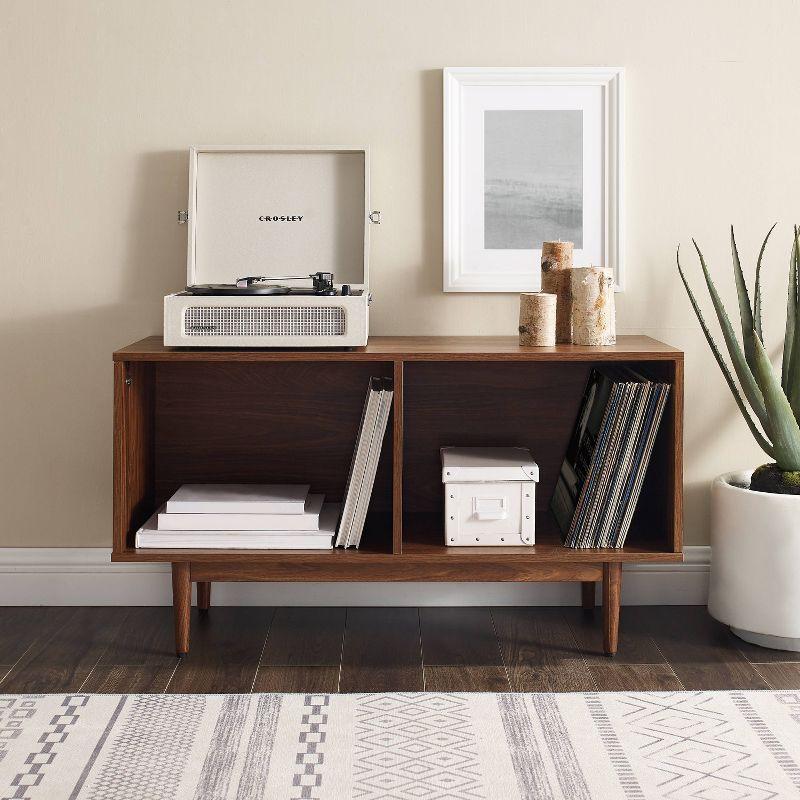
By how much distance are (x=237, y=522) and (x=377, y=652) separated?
45cm

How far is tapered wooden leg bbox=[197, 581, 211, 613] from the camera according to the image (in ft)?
8.24

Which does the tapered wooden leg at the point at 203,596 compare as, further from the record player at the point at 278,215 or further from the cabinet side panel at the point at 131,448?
the record player at the point at 278,215

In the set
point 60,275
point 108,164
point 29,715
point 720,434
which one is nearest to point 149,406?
point 60,275

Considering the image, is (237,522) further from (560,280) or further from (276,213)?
(560,280)

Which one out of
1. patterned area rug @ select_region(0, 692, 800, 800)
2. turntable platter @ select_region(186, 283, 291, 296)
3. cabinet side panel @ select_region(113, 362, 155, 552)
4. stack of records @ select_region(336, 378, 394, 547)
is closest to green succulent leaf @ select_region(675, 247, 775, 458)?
patterned area rug @ select_region(0, 692, 800, 800)

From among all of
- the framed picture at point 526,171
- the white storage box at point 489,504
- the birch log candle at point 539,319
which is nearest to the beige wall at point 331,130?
the framed picture at point 526,171

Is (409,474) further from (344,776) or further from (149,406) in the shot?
(344,776)

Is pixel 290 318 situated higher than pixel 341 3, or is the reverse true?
pixel 341 3

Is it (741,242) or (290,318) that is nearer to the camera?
(290,318)

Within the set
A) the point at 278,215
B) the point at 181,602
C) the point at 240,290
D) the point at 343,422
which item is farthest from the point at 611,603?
the point at 278,215

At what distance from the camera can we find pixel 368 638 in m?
2.38

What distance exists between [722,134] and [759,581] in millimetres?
1096

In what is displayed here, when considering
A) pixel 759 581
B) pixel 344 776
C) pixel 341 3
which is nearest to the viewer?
pixel 344 776

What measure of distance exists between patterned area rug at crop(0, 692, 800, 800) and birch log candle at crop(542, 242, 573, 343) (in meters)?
0.82
